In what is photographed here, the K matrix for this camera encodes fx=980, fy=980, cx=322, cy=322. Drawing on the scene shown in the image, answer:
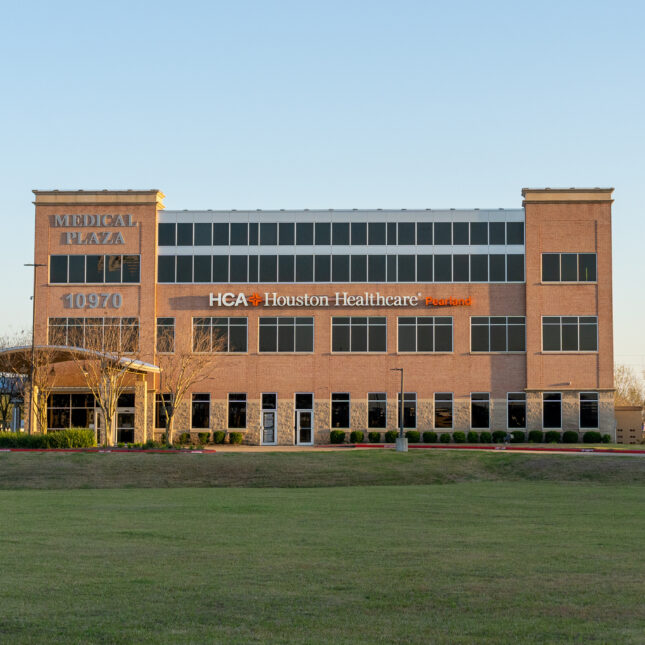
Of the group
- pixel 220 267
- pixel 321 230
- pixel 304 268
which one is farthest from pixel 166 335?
pixel 321 230

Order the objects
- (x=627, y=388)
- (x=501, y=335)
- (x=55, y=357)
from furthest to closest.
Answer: (x=627, y=388), (x=501, y=335), (x=55, y=357)

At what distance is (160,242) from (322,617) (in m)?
56.9

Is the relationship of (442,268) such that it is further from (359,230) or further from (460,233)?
(359,230)

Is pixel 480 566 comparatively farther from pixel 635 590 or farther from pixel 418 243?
pixel 418 243

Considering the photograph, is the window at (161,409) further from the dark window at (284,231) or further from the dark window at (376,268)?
the dark window at (376,268)

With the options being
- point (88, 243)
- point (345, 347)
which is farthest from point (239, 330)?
point (88, 243)

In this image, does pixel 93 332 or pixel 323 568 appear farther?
pixel 93 332

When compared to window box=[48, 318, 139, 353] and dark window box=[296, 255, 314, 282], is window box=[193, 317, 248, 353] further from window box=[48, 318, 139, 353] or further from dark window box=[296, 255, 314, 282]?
dark window box=[296, 255, 314, 282]

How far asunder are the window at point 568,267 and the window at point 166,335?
24447mm

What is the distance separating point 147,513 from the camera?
2219 centimetres

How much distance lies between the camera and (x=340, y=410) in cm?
6397

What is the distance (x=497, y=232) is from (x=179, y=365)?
73.4 feet

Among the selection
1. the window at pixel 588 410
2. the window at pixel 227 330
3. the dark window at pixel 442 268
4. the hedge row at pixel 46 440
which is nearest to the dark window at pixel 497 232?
the dark window at pixel 442 268

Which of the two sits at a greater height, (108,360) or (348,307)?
(348,307)
